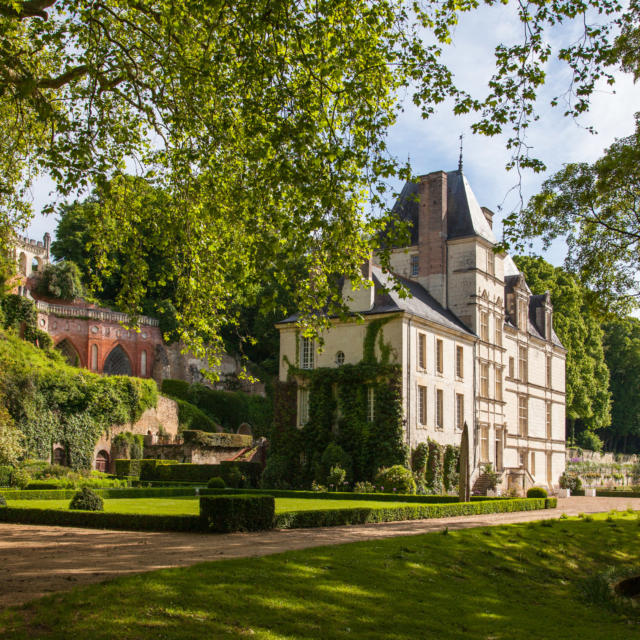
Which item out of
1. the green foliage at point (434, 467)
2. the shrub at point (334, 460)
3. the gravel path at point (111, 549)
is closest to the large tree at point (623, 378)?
the green foliage at point (434, 467)

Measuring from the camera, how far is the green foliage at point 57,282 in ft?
173

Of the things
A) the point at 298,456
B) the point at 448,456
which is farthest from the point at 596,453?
the point at 298,456

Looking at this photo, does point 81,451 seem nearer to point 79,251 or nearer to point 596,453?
point 79,251

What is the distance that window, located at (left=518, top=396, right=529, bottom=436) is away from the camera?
42.6 metres

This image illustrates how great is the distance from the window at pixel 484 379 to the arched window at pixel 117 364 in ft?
95.3

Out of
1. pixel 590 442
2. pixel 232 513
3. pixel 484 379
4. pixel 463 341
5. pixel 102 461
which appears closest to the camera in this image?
pixel 232 513

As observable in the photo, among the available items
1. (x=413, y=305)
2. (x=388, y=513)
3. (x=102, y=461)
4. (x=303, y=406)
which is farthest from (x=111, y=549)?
(x=102, y=461)

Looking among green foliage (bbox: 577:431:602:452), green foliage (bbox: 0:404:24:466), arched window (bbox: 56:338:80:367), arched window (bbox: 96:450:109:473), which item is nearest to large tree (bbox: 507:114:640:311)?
green foliage (bbox: 0:404:24:466)

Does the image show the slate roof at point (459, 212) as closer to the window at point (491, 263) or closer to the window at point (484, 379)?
the window at point (491, 263)

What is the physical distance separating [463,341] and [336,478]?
10.6m

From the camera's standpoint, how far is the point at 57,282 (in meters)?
52.7

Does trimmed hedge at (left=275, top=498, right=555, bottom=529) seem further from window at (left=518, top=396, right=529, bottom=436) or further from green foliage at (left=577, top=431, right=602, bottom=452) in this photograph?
green foliage at (left=577, top=431, right=602, bottom=452)

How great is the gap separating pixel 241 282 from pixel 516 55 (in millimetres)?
6847

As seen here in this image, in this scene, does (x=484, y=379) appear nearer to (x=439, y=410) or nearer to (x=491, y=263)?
(x=439, y=410)
